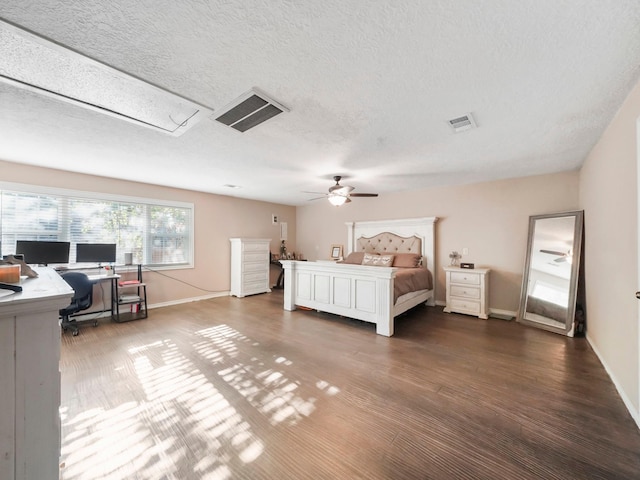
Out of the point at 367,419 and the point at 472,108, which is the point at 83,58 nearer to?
the point at 472,108

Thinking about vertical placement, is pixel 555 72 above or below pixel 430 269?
above

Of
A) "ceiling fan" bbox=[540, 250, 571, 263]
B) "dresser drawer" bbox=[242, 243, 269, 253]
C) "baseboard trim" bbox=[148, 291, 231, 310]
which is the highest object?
"ceiling fan" bbox=[540, 250, 571, 263]

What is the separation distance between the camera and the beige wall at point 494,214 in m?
3.96

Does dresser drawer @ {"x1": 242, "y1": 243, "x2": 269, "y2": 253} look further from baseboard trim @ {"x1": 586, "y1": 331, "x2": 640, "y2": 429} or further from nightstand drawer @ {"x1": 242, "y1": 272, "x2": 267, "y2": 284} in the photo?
baseboard trim @ {"x1": 586, "y1": 331, "x2": 640, "y2": 429}

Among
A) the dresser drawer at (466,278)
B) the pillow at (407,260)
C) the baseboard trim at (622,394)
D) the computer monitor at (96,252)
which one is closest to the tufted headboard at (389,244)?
the pillow at (407,260)

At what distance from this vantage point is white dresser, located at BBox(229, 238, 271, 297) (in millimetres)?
5680

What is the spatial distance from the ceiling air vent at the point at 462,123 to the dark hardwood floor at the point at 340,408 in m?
2.29

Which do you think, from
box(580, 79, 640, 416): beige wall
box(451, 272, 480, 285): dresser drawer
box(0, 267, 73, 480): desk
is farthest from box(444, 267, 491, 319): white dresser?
box(0, 267, 73, 480): desk

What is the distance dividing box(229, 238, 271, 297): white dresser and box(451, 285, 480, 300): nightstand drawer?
4026 mm

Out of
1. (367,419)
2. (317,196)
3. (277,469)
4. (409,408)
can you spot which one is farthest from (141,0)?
(317,196)

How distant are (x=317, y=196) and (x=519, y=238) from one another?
385 cm

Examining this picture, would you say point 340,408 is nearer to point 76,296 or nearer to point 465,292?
point 465,292

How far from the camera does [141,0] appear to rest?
1142 millimetres

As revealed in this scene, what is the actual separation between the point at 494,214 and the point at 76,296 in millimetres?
6407
